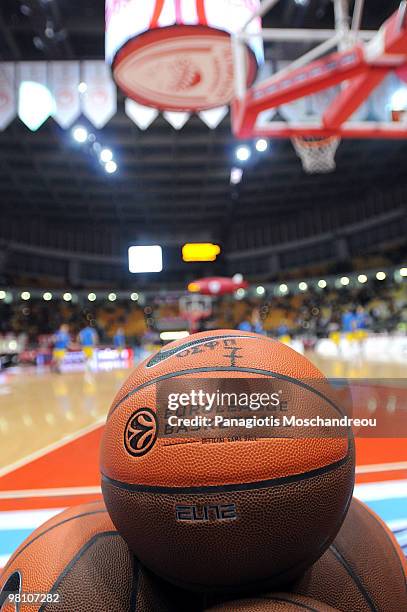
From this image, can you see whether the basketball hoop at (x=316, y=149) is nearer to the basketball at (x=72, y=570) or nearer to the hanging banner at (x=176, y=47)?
the hanging banner at (x=176, y=47)

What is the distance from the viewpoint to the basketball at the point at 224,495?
82cm

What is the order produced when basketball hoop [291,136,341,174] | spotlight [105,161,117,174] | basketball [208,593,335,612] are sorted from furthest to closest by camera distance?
spotlight [105,161,117,174] → basketball hoop [291,136,341,174] → basketball [208,593,335,612]

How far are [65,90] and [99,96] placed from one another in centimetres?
78

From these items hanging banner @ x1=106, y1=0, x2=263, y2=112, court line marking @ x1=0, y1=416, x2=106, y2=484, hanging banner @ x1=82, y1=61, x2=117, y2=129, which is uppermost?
hanging banner @ x1=82, y1=61, x2=117, y2=129

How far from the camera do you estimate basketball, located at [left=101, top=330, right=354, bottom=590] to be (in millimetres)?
822

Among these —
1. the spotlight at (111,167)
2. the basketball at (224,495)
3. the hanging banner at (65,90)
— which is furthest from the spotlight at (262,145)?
the basketball at (224,495)

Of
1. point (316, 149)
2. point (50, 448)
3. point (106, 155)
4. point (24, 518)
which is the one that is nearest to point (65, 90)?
point (316, 149)

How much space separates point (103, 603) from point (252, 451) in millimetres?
408

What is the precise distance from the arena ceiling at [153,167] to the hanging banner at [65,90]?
2.10 ft

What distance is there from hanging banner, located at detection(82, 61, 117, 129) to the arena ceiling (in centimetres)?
113

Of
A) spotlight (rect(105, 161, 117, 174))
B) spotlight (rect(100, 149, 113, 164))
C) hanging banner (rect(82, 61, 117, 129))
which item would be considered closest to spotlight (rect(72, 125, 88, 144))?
spotlight (rect(100, 149, 113, 164))

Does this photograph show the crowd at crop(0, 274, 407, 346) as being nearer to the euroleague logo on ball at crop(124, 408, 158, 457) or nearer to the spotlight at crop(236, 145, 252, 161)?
the spotlight at crop(236, 145, 252, 161)

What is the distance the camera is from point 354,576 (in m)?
0.99

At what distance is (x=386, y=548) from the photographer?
110 centimetres
